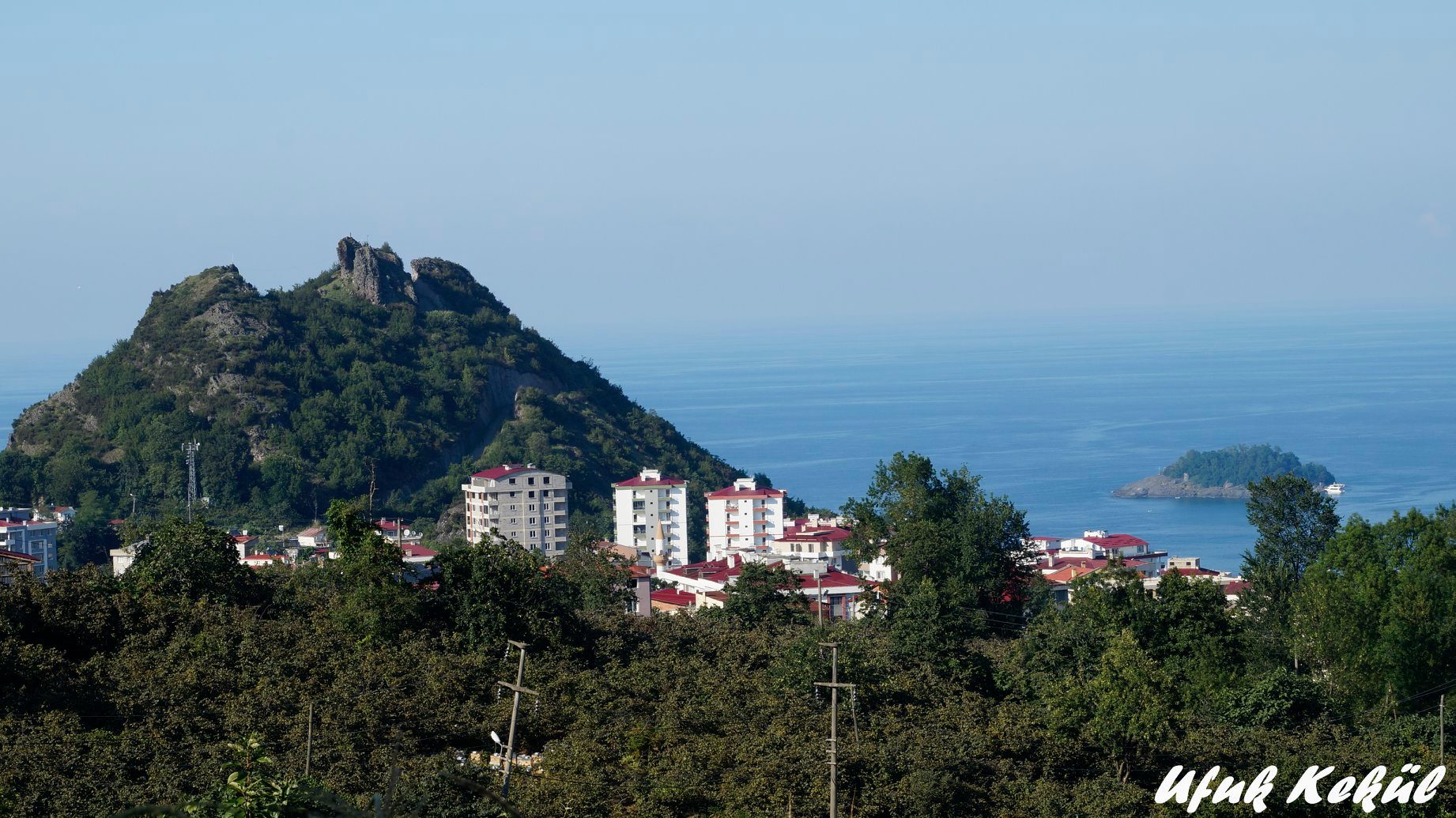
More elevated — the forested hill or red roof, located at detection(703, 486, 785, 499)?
the forested hill

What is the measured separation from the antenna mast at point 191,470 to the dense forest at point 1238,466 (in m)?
45.6

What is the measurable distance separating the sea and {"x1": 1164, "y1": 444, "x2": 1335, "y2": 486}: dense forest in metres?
1.93

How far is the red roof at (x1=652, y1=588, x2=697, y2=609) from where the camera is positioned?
32.9 meters

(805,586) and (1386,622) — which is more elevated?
(805,586)

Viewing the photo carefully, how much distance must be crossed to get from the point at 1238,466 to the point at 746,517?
3439 cm

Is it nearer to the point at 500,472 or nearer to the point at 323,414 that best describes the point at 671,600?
the point at 500,472

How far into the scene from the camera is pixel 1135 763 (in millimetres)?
14406

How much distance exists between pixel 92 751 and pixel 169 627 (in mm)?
4274

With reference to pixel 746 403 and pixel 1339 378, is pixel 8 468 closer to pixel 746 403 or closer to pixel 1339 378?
pixel 746 403

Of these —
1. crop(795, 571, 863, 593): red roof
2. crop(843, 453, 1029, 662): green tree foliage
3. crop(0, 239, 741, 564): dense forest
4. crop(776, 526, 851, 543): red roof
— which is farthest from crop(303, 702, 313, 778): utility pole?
crop(0, 239, 741, 564): dense forest

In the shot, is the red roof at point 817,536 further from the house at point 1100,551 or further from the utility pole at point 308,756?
the utility pole at point 308,756

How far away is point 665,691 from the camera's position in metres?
15.2

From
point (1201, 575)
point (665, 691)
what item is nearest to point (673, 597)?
point (1201, 575)

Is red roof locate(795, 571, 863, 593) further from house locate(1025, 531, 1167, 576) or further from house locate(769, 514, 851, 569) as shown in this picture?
house locate(1025, 531, 1167, 576)
